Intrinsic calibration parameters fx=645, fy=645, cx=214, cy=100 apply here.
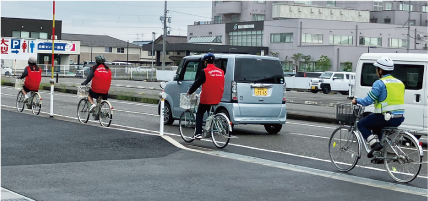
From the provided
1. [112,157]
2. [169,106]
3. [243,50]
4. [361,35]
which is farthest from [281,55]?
[112,157]

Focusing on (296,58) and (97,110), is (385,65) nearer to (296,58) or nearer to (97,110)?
(97,110)

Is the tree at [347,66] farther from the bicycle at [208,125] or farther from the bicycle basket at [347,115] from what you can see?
the bicycle basket at [347,115]

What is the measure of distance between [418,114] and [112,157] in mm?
7230

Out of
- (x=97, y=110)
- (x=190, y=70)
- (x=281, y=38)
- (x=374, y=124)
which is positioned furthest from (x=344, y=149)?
(x=281, y=38)

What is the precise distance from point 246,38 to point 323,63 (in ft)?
64.7

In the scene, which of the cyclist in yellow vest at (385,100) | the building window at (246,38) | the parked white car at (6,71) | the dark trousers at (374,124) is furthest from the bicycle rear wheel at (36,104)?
the building window at (246,38)

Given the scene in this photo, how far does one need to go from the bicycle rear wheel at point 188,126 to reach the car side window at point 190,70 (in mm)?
2586

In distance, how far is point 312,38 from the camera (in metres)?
84.4

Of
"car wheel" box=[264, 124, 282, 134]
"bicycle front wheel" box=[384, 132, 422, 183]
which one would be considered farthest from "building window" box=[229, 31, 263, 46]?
"bicycle front wheel" box=[384, 132, 422, 183]

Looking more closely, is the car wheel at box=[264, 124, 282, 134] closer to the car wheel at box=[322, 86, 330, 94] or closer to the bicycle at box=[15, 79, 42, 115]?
the bicycle at box=[15, 79, 42, 115]

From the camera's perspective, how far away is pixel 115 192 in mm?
7523

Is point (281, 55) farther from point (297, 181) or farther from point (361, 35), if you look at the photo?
point (297, 181)

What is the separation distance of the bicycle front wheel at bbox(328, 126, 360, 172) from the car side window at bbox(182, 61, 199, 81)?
19.8 feet

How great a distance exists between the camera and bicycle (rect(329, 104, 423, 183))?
8586 mm
